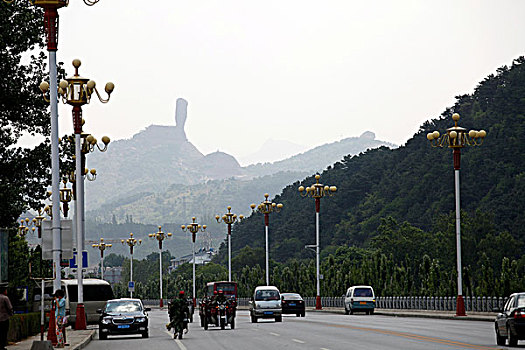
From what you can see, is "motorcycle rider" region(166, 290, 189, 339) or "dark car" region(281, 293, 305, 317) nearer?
"motorcycle rider" region(166, 290, 189, 339)

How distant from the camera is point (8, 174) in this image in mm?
40938

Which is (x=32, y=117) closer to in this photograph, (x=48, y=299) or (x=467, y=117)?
(x=48, y=299)

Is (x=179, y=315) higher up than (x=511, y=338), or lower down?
lower down

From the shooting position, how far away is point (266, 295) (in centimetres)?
4884

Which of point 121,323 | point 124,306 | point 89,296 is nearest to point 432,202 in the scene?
point 89,296

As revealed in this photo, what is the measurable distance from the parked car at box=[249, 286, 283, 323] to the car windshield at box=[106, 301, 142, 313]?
12913 millimetres

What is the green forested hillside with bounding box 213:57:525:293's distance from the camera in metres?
104

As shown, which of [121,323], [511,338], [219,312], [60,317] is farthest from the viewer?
[219,312]

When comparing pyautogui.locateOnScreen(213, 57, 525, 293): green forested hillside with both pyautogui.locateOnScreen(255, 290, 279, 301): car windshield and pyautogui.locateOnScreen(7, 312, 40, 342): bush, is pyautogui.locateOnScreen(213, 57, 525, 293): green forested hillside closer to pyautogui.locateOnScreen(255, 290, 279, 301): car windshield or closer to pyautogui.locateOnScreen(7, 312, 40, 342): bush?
pyautogui.locateOnScreen(255, 290, 279, 301): car windshield

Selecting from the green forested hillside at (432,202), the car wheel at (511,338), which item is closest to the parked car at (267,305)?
the car wheel at (511,338)

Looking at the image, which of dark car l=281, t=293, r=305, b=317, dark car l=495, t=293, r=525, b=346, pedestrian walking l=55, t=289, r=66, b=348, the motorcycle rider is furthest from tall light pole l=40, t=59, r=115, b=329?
dark car l=281, t=293, r=305, b=317

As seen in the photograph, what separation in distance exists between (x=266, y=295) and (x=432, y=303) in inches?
546

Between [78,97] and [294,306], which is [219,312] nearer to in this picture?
[78,97]

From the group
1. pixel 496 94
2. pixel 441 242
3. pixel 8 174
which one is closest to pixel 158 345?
pixel 8 174
